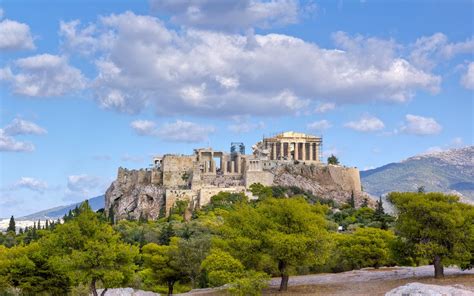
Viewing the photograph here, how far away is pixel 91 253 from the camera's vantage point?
49875mm

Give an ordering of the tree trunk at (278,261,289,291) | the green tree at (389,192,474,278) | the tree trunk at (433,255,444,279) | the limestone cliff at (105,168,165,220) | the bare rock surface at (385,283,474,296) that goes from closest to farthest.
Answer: the bare rock surface at (385,283,474,296) → the green tree at (389,192,474,278) → the tree trunk at (433,255,444,279) → the tree trunk at (278,261,289,291) → the limestone cliff at (105,168,165,220)

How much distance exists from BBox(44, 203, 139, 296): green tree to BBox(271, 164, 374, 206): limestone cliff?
8654 centimetres

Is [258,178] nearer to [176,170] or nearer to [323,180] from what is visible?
[323,180]

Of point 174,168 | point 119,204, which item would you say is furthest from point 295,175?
point 119,204

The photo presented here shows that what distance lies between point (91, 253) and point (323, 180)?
321 feet

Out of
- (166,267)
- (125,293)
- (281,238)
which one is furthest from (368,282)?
(166,267)

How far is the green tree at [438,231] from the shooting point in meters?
48.7

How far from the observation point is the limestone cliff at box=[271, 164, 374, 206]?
13862cm

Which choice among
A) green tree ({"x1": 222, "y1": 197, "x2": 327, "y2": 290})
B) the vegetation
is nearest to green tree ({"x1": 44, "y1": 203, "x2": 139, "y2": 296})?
the vegetation

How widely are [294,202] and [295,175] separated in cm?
8983

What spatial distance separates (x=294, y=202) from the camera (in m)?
51.8

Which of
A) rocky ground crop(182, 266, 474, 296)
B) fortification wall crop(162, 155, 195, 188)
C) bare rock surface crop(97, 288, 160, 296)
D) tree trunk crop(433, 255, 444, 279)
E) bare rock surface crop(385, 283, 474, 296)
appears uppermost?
fortification wall crop(162, 155, 195, 188)

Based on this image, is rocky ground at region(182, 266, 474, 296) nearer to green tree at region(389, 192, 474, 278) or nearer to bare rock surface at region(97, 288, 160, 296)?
green tree at region(389, 192, 474, 278)

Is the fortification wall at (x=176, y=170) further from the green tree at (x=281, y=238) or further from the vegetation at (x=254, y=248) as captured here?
the green tree at (x=281, y=238)
